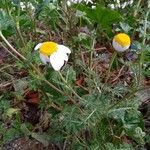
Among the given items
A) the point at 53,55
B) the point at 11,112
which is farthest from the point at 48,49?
the point at 11,112

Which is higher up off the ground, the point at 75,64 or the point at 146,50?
the point at 146,50

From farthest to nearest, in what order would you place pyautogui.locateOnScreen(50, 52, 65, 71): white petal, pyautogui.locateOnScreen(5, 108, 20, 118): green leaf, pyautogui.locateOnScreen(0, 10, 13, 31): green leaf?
pyautogui.locateOnScreen(5, 108, 20, 118): green leaf → pyautogui.locateOnScreen(0, 10, 13, 31): green leaf → pyautogui.locateOnScreen(50, 52, 65, 71): white petal

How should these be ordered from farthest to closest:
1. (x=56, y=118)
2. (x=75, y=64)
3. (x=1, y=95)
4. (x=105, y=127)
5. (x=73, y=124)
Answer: (x=1, y=95) < (x=75, y=64) < (x=56, y=118) < (x=105, y=127) < (x=73, y=124)

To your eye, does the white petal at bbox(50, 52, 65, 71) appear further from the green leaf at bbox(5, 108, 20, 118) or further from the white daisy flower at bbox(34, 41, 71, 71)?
the green leaf at bbox(5, 108, 20, 118)

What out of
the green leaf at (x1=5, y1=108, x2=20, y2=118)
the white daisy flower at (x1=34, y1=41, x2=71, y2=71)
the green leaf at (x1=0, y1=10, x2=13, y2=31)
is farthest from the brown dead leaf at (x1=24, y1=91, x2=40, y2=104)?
the white daisy flower at (x1=34, y1=41, x2=71, y2=71)

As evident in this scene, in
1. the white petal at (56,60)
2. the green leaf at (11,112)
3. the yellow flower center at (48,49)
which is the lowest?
the green leaf at (11,112)

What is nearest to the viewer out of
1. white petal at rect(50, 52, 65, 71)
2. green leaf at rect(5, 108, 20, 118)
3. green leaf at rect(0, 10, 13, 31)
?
white petal at rect(50, 52, 65, 71)

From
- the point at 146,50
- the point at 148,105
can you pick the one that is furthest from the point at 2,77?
the point at 146,50

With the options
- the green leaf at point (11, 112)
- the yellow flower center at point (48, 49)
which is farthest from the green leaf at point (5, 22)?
the green leaf at point (11, 112)

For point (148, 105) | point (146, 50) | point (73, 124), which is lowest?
point (148, 105)

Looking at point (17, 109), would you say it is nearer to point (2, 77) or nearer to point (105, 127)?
point (2, 77)

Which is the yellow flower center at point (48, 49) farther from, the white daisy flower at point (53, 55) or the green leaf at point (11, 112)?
the green leaf at point (11, 112)
